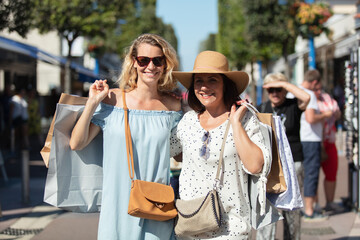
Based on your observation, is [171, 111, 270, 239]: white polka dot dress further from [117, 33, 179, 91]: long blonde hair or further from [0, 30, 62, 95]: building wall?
[0, 30, 62, 95]: building wall

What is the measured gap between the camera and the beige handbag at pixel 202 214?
2.37 m

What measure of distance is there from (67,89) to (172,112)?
12825 mm

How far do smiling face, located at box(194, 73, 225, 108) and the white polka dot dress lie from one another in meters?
0.15

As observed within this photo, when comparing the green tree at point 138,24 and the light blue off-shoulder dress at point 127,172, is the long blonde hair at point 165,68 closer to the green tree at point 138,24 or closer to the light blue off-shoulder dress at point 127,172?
the light blue off-shoulder dress at point 127,172

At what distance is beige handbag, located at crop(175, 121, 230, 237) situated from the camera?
2.37m

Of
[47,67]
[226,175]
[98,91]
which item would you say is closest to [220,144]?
[226,175]

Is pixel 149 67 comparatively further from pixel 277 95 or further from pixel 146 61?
pixel 277 95

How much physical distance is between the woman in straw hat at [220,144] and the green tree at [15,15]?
5.62 m

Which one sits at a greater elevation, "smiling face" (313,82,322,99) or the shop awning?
the shop awning

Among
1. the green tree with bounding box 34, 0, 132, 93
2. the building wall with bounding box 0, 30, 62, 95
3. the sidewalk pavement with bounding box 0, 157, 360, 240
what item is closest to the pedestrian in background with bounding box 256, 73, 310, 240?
the sidewalk pavement with bounding box 0, 157, 360, 240

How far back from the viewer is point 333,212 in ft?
20.9

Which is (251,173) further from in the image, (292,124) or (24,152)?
(24,152)

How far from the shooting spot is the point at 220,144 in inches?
96.7

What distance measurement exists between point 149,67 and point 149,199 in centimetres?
82
